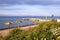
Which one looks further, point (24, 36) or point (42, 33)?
point (42, 33)

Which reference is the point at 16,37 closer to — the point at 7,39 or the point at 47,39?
the point at 7,39

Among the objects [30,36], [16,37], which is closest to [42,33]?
[30,36]

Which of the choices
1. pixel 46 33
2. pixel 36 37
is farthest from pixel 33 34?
pixel 46 33

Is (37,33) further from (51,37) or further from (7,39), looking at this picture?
(7,39)

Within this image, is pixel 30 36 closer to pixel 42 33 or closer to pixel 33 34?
pixel 33 34

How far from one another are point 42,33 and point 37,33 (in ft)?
1.08

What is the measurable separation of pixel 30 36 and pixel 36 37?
1.10ft

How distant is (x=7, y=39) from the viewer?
30.4 feet

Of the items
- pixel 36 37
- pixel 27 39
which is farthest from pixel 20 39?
pixel 36 37

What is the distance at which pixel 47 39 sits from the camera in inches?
377

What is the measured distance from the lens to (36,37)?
941 centimetres

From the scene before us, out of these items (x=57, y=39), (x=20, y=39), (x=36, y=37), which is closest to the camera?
(x=20, y=39)

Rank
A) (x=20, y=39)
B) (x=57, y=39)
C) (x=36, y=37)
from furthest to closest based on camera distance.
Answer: (x=57, y=39), (x=36, y=37), (x=20, y=39)

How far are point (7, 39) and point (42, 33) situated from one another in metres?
1.91
